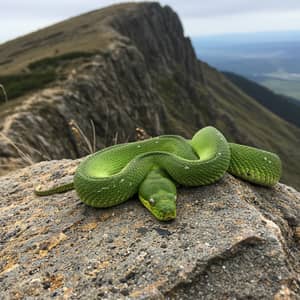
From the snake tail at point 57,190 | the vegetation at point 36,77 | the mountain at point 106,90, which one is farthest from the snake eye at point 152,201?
the vegetation at point 36,77

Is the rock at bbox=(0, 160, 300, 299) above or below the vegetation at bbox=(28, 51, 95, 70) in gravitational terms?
above

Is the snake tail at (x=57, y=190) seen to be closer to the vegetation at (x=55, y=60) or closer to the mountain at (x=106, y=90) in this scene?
the mountain at (x=106, y=90)

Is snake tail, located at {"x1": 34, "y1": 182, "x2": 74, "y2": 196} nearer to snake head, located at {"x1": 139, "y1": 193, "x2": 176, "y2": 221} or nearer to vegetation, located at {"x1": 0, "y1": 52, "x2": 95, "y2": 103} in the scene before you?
snake head, located at {"x1": 139, "y1": 193, "x2": 176, "y2": 221}

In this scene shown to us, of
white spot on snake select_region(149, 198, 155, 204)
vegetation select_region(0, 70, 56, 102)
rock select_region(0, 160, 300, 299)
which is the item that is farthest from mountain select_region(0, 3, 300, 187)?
white spot on snake select_region(149, 198, 155, 204)

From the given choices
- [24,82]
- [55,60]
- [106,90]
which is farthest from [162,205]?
[55,60]

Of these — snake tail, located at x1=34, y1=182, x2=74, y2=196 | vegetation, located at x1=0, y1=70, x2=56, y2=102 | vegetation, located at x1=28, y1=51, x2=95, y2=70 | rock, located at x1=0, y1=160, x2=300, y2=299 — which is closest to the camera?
rock, located at x1=0, y1=160, x2=300, y2=299

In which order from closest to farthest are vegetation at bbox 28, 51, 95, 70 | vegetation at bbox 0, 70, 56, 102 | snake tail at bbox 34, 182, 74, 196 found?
snake tail at bbox 34, 182, 74, 196, vegetation at bbox 0, 70, 56, 102, vegetation at bbox 28, 51, 95, 70

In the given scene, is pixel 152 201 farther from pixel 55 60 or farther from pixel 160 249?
pixel 55 60

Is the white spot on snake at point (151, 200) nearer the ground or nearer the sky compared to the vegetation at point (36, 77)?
nearer the sky
